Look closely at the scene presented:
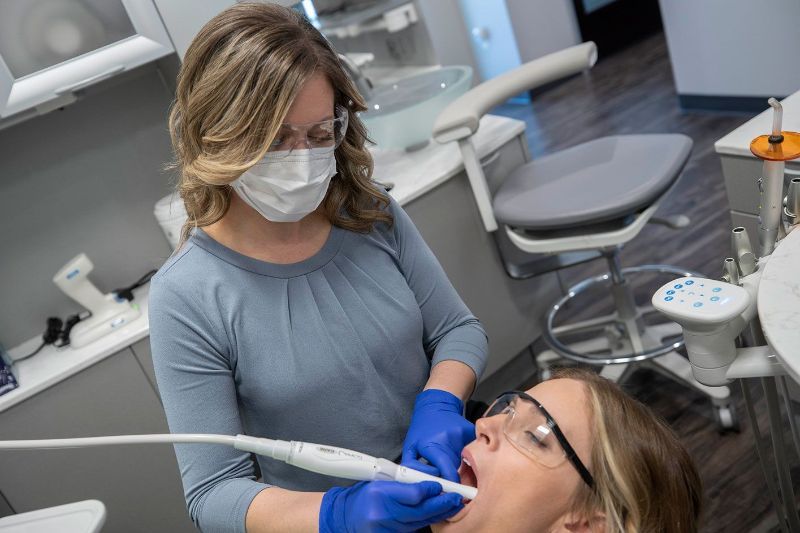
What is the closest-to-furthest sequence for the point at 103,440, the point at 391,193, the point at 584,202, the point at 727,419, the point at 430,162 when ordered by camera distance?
the point at 103,440 → the point at 584,202 → the point at 727,419 → the point at 391,193 → the point at 430,162

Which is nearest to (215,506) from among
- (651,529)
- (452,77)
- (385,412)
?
(385,412)

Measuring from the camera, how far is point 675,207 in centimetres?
312

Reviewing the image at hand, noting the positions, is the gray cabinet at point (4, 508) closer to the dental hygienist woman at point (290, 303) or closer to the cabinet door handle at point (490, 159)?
the dental hygienist woman at point (290, 303)

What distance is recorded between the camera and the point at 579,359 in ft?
6.64

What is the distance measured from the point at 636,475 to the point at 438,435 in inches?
11.6

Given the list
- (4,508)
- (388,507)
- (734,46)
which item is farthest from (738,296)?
(734,46)

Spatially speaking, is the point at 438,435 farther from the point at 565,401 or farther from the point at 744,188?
the point at 744,188

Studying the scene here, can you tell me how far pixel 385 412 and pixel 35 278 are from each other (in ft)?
4.21

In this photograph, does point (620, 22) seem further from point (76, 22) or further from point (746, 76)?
point (76, 22)

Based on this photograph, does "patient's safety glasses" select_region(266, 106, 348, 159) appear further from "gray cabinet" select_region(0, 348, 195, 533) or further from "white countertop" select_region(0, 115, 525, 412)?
"gray cabinet" select_region(0, 348, 195, 533)

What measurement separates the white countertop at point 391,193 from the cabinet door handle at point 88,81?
591mm

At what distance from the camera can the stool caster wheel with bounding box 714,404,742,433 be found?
1.98m

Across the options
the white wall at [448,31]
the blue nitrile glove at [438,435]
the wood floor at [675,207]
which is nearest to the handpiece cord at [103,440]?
the blue nitrile glove at [438,435]

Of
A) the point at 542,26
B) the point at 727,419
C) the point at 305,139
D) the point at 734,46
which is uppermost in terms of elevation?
the point at 305,139
